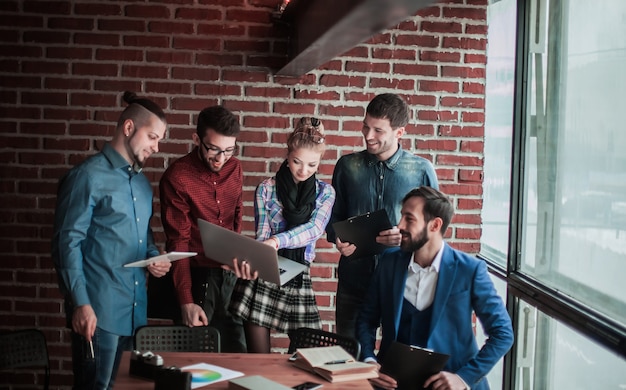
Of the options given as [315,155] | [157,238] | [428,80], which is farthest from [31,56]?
[428,80]

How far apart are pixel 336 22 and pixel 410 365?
135 centimetres

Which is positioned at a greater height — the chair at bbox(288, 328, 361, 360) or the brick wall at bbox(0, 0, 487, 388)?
the brick wall at bbox(0, 0, 487, 388)

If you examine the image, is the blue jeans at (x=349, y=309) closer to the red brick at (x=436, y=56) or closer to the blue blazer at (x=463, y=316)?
the blue blazer at (x=463, y=316)

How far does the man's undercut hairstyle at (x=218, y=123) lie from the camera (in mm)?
3273

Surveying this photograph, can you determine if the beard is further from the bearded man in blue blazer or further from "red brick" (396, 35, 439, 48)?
"red brick" (396, 35, 439, 48)

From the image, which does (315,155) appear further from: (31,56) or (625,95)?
(31,56)

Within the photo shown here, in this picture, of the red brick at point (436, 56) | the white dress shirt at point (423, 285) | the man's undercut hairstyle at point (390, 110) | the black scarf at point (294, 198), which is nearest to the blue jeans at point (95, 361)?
the black scarf at point (294, 198)

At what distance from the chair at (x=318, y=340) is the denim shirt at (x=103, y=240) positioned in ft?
2.48

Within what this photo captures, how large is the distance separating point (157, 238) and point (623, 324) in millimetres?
2671

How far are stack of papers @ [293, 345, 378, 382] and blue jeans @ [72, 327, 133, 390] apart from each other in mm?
954

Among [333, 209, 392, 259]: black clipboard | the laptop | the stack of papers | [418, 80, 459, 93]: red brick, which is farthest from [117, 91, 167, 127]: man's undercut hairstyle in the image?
[418, 80, 459, 93]: red brick

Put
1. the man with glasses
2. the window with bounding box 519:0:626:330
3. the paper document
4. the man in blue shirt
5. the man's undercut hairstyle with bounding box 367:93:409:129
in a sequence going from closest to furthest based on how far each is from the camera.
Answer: the paper document < the window with bounding box 519:0:626:330 < the man in blue shirt < the man with glasses < the man's undercut hairstyle with bounding box 367:93:409:129

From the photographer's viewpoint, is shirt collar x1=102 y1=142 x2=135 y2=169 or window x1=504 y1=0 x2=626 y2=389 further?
shirt collar x1=102 y1=142 x2=135 y2=169

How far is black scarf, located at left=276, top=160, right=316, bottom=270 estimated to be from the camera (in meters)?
3.33
